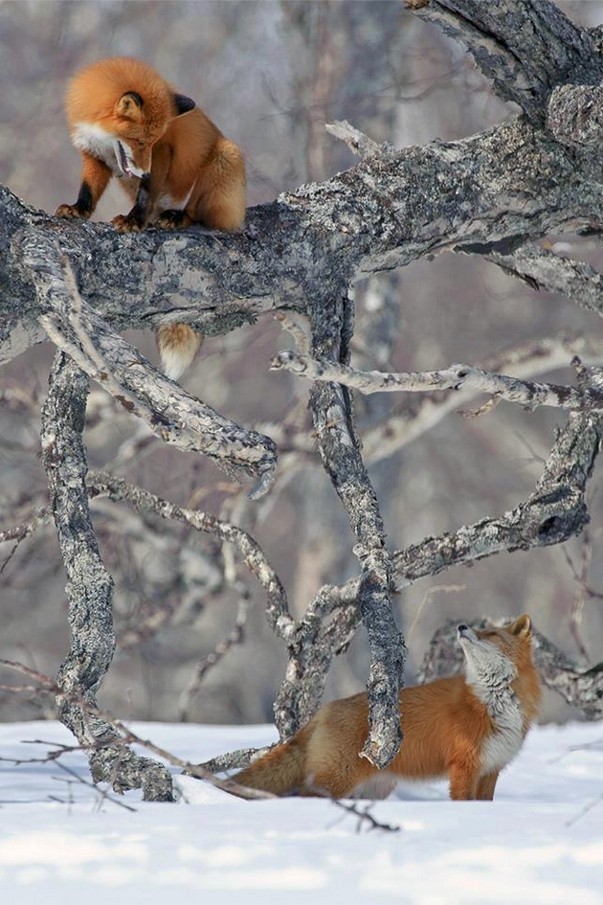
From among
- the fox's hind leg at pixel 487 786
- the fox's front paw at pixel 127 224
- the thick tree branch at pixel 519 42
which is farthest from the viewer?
the fox's hind leg at pixel 487 786

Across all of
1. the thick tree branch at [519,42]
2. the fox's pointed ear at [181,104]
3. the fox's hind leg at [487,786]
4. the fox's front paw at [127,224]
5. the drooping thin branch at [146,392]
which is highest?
the thick tree branch at [519,42]

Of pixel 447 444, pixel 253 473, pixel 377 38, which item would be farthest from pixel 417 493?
pixel 253 473

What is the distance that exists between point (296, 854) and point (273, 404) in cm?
1596

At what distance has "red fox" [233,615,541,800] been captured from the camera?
211 inches

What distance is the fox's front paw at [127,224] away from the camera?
4.34 metres

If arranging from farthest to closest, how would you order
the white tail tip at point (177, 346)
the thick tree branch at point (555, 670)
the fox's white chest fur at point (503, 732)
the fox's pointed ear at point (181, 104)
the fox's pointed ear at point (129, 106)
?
the thick tree branch at point (555, 670)
the fox's white chest fur at point (503, 732)
the white tail tip at point (177, 346)
the fox's pointed ear at point (181, 104)
the fox's pointed ear at point (129, 106)

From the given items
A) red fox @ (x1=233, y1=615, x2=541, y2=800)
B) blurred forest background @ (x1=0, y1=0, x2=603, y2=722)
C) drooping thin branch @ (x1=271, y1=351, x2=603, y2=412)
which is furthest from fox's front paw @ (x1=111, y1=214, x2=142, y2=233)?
blurred forest background @ (x1=0, y1=0, x2=603, y2=722)

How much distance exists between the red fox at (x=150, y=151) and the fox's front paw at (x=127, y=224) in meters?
0.01

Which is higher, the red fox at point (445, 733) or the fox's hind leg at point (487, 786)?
the red fox at point (445, 733)

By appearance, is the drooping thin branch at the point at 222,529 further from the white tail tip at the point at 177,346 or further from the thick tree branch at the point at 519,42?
the thick tree branch at the point at 519,42

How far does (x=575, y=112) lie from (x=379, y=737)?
2.29 meters

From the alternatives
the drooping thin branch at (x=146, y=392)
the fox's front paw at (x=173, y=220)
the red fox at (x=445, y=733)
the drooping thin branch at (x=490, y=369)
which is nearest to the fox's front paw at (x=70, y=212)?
the fox's front paw at (x=173, y=220)

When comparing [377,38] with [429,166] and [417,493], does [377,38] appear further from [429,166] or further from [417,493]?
[417,493]

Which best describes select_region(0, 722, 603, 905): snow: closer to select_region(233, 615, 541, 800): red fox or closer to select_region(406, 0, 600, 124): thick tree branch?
select_region(233, 615, 541, 800): red fox
